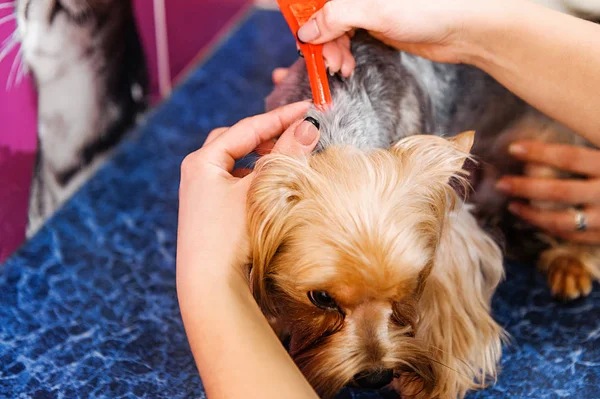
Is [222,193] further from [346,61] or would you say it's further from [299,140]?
[346,61]

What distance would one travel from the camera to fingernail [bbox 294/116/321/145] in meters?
1.23

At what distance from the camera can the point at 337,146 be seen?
127cm

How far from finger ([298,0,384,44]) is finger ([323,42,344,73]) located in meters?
0.08

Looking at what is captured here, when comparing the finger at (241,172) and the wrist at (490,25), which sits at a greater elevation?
the wrist at (490,25)

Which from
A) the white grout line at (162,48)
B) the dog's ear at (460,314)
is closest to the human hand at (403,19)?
the dog's ear at (460,314)

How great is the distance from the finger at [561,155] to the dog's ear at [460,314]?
0.43 m

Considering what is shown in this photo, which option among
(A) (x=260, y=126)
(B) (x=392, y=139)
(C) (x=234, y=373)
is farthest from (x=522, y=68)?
(C) (x=234, y=373)

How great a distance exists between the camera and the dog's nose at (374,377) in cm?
120

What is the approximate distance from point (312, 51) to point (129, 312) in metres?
0.78

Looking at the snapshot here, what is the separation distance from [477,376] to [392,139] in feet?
1.87

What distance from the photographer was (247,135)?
1.24m

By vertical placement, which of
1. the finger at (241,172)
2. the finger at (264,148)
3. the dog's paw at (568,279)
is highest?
the finger at (264,148)

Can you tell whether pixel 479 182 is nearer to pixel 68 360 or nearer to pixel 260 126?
pixel 260 126

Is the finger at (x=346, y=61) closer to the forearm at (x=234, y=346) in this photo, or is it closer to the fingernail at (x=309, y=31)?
the fingernail at (x=309, y=31)
